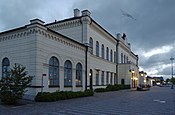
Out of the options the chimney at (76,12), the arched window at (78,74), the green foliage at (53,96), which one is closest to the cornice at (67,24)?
the chimney at (76,12)

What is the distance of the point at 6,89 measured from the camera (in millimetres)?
16422

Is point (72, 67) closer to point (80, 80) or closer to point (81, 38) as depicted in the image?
point (80, 80)

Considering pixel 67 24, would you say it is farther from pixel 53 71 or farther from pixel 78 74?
pixel 53 71

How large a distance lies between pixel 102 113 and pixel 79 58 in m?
14.5

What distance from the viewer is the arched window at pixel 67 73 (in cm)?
2414

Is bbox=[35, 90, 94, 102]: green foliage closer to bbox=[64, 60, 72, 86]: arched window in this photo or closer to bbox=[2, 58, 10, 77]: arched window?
bbox=[64, 60, 72, 86]: arched window

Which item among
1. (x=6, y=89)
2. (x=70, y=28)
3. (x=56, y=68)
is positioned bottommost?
(x=6, y=89)

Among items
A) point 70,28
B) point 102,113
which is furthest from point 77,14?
point 102,113

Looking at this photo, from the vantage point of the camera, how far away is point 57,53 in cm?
2266

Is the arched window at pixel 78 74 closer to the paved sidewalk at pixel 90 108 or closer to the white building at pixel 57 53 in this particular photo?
Result: the white building at pixel 57 53

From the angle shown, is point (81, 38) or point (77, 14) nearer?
point (81, 38)

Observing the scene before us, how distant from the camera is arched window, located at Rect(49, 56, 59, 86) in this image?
21844 millimetres

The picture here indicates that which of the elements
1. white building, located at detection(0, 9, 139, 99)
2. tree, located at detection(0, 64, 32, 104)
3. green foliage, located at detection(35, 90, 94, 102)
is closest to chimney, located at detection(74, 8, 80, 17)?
white building, located at detection(0, 9, 139, 99)

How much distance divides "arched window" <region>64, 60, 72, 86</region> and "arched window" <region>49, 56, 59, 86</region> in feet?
4.92
